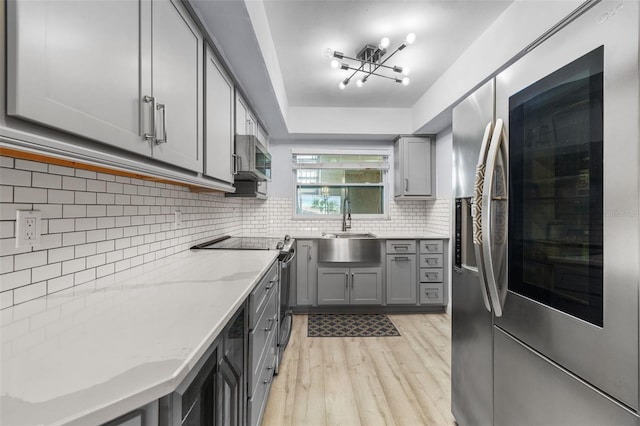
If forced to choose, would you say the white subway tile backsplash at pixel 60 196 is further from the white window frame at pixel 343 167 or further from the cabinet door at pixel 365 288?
the white window frame at pixel 343 167

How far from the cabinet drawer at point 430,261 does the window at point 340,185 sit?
91cm

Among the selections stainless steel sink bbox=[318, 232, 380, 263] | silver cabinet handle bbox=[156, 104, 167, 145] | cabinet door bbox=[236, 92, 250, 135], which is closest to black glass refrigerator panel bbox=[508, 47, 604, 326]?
silver cabinet handle bbox=[156, 104, 167, 145]

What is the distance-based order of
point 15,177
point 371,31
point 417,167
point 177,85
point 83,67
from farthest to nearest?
point 417,167
point 371,31
point 177,85
point 15,177
point 83,67

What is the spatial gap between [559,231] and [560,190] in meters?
0.14

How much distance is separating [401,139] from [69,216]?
355 centimetres

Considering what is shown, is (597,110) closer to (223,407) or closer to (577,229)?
(577,229)

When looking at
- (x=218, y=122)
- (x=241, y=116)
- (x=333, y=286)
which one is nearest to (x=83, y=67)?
(x=218, y=122)

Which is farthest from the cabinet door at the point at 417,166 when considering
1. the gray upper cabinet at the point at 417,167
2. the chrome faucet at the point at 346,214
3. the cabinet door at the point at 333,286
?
the cabinet door at the point at 333,286

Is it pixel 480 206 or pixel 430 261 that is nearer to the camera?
pixel 480 206

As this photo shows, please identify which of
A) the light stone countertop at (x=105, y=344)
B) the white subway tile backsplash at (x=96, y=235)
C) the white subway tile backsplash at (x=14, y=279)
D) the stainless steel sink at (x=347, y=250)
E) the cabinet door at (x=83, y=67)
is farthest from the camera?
the stainless steel sink at (x=347, y=250)

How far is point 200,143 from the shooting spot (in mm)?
1635

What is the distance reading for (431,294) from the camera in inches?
137

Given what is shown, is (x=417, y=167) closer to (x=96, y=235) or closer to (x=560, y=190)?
(x=560, y=190)

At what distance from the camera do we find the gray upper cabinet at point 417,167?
380 cm
